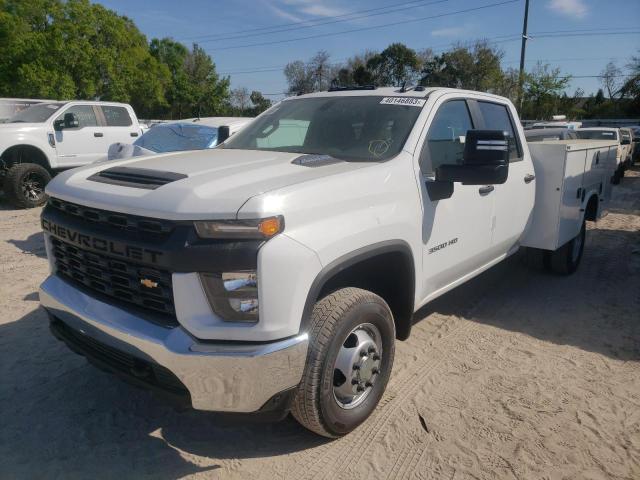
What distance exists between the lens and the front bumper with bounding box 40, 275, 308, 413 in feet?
6.99

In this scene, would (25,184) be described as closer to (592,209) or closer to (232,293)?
(232,293)

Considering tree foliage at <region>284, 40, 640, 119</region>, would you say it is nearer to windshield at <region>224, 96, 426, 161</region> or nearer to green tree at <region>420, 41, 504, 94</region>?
green tree at <region>420, 41, 504, 94</region>

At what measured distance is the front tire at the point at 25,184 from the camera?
29.8 feet

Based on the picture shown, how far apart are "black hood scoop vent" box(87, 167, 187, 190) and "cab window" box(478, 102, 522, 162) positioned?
2.70 metres

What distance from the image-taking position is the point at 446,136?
11.6 ft

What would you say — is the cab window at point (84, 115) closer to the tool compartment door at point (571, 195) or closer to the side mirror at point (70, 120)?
the side mirror at point (70, 120)

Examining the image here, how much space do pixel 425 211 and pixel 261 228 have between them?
1347mm

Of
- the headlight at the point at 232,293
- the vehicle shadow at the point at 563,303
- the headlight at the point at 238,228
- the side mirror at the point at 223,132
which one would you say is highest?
the side mirror at the point at 223,132

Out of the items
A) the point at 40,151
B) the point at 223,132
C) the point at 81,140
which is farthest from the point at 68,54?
the point at 223,132

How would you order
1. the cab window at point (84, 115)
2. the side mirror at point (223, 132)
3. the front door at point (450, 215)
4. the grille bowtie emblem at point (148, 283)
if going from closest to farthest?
the grille bowtie emblem at point (148, 283) < the front door at point (450, 215) < the side mirror at point (223, 132) < the cab window at point (84, 115)

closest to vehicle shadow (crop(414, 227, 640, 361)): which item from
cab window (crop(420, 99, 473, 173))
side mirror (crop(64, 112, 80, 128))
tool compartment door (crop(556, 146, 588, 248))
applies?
tool compartment door (crop(556, 146, 588, 248))

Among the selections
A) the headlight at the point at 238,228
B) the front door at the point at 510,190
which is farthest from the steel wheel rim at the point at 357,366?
the front door at the point at 510,190

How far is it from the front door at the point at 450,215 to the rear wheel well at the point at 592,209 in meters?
2.65

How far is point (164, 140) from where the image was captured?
24.5ft
